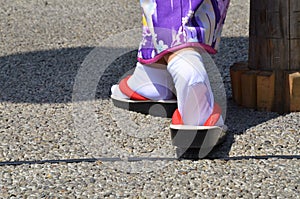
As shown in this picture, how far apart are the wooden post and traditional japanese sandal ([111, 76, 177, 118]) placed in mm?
367

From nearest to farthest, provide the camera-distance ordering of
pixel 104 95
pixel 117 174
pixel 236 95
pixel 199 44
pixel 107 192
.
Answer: pixel 107 192, pixel 117 174, pixel 199 44, pixel 236 95, pixel 104 95

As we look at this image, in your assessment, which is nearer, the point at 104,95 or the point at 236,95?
the point at 236,95

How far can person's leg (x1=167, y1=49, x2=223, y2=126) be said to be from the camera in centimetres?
249

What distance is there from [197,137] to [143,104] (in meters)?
0.53

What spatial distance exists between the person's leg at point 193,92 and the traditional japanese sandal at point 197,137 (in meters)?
0.03

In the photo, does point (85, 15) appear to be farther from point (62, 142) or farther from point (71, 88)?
point (62, 142)

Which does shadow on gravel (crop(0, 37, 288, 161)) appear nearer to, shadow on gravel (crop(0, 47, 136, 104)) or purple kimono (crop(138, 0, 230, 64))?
shadow on gravel (crop(0, 47, 136, 104))

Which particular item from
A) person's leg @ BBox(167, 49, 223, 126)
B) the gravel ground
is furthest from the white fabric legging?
the gravel ground

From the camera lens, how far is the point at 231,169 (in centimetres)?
242

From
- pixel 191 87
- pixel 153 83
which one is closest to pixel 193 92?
pixel 191 87

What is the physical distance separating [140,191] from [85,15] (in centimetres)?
283

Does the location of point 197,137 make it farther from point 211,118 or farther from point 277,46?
point 277,46

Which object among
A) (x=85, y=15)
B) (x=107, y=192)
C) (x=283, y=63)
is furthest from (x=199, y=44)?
(x=85, y=15)

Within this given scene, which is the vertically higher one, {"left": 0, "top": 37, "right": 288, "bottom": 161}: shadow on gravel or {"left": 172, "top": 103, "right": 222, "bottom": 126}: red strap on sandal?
{"left": 172, "top": 103, "right": 222, "bottom": 126}: red strap on sandal
